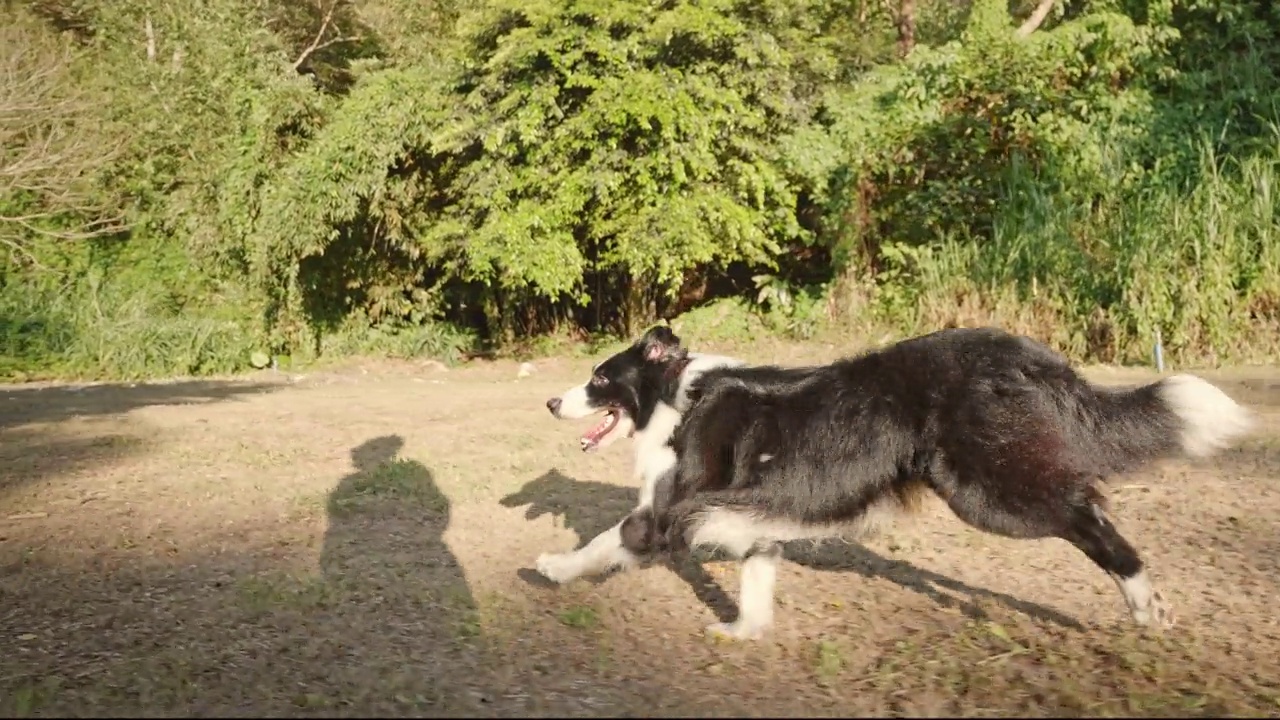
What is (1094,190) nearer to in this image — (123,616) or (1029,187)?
(1029,187)

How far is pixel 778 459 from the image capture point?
4.89 m

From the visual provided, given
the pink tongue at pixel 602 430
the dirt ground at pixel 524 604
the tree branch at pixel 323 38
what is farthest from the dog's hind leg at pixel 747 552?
the tree branch at pixel 323 38

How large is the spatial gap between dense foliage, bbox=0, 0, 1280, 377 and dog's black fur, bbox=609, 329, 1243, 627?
9229 millimetres

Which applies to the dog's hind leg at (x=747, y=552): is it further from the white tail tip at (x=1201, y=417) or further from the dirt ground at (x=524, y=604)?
the white tail tip at (x=1201, y=417)

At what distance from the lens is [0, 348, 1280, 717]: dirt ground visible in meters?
3.89

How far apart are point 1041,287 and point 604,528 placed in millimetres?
9390

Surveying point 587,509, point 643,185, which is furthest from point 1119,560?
point 643,185

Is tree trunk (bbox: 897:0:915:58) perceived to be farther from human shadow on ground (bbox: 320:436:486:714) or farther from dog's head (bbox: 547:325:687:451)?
dog's head (bbox: 547:325:687:451)

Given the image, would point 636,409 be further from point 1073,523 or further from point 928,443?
point 1073,523

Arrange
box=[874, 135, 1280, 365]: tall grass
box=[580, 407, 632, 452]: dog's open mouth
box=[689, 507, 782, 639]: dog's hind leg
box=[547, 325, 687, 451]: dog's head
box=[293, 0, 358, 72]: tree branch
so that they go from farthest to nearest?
1. box=[293, 0, 358, 72]: tree branch
2. box=[874, 135, 1280, 365]: tall grass
3. box=[580, 407, 632, 452]: dog's open mouth
4. box=[547, 325, 687, 451]: dog's head
5. box=[689, 507, 782, 639]: dog's hind leg

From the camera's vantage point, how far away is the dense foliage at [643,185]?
1409 cm

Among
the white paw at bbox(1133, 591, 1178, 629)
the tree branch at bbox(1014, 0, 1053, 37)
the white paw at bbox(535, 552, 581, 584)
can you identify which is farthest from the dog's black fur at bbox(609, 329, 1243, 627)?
the tree branch at bbox(1014, 0, 1053, 37)

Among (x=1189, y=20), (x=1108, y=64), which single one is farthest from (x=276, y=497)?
(x=1189, y=20)

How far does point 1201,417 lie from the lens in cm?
469
